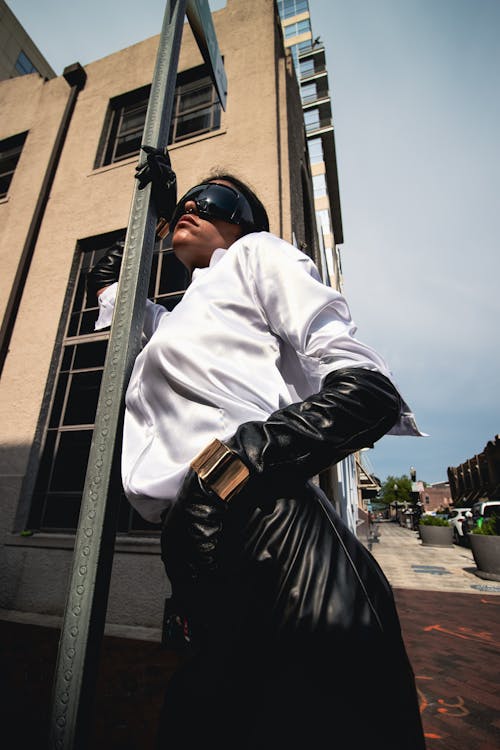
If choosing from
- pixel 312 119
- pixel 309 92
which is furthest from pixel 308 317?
pixel 309 92

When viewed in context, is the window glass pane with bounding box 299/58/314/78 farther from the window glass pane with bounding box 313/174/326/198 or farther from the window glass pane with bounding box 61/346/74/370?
the window glass pane with bounding box 61/346/74/370

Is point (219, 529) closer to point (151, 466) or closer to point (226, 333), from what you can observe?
point (151, 466)

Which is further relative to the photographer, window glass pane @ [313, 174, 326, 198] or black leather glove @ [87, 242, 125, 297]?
window glass pane @ [313, 174, 326, 198]

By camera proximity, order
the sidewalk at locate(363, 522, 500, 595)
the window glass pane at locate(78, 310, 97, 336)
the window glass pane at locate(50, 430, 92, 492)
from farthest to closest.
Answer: the sidewalk at locate(363, 522, 500, 595) < the window glass pane at locate(78, 310, 97, 336) < the window glass pane at locate(50, 430, 92, 492)

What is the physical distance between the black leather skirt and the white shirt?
0.19m

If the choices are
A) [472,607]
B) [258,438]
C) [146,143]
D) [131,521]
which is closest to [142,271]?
[146,143]

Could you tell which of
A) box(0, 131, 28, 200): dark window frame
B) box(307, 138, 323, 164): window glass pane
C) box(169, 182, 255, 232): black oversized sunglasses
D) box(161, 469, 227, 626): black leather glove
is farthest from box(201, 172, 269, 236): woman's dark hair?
box(307, 138, 323, 164): window glass pane

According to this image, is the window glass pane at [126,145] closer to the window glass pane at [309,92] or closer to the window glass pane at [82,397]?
the window glass pane at [82,397]

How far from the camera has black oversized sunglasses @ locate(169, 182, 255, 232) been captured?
147cm

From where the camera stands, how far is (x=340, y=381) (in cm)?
83

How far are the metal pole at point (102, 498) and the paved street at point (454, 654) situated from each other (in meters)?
0.57

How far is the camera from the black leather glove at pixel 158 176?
3.55 ft

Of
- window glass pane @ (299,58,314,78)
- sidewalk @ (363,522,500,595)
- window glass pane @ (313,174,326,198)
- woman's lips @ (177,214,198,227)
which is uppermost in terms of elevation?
window glass pane @ (299,58,314,78)

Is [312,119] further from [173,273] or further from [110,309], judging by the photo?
[110,309]
